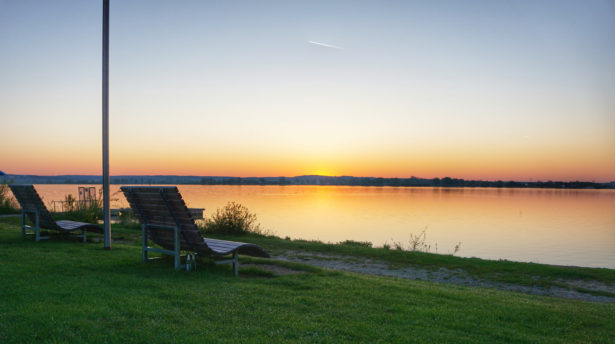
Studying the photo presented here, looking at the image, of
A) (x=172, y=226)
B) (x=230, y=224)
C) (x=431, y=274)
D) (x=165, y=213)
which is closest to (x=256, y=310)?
(x=172, y=226)

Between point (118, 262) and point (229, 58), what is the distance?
12.2 meters

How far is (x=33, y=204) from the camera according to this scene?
30.6ft

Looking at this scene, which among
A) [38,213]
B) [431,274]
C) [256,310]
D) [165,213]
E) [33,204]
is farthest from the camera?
[33,204]

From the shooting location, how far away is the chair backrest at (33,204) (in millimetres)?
9070

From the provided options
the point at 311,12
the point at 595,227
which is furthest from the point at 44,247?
the point at 595,227

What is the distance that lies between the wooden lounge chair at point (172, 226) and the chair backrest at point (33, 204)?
3602 millimetres

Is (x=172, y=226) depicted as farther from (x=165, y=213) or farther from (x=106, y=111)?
(x=106, y=111)

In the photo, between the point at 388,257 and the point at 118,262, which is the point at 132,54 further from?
the point at 388,257

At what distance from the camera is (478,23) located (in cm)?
1490

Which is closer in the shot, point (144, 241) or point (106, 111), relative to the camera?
point (144, 241)

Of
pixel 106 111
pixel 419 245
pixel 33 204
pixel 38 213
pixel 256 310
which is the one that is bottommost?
pixel 419 245

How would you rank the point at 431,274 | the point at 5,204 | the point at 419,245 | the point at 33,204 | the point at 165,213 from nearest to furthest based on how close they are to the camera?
the point at 165,213
the point at 431,274
the point at 33,204
the point at 419,245
the point at 5,204

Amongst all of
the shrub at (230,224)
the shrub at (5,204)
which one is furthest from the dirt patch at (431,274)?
the shrub at (5,204)

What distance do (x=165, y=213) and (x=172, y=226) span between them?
23 centimetres
